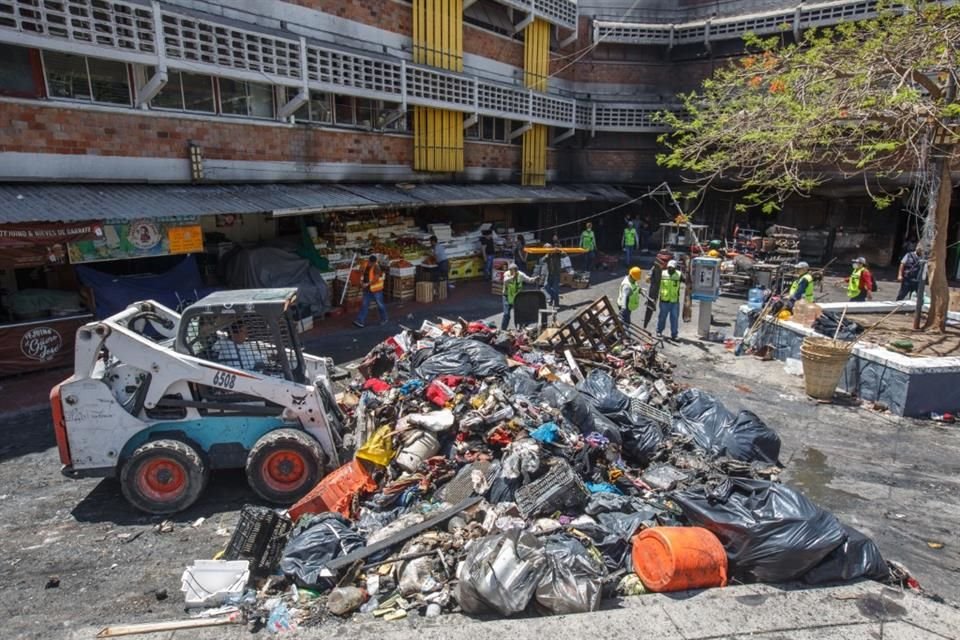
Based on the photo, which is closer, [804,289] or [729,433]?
[729,433]

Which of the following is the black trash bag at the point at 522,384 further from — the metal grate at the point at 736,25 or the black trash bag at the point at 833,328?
the metal grate at the point at 736,25

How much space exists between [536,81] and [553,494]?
1956cm

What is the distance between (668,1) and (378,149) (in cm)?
1634

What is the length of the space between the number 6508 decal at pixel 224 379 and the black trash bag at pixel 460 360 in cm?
268

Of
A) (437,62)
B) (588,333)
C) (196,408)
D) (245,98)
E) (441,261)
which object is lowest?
(588,333)

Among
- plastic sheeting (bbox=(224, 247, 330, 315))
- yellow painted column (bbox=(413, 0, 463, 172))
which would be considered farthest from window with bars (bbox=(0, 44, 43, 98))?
yellow painted column (bbox=(413, 0, 463, 172))

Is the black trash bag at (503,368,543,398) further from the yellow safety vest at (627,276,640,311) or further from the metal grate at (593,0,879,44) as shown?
the metal grate at (593,0,879,44)

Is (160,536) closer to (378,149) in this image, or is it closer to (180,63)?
(180,63)

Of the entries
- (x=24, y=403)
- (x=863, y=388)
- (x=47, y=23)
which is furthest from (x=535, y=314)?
(x=47, y=23)

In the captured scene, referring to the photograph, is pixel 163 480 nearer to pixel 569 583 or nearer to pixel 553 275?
pixel 569 583

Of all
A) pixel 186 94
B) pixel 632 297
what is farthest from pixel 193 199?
pixel 632 297

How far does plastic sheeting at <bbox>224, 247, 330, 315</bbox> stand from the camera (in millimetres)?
12430

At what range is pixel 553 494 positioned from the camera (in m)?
5.10

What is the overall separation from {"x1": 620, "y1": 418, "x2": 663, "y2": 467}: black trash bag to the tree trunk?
6.94 meters
